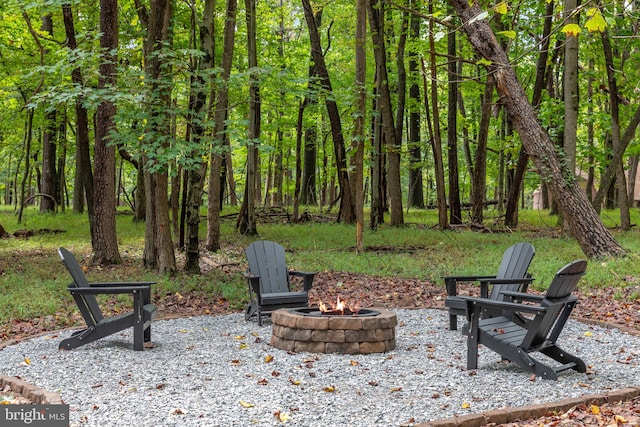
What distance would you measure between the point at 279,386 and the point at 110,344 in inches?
89.7

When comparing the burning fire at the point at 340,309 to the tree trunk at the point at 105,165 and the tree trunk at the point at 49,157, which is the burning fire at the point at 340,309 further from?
the tree trunk at the point at 49,157

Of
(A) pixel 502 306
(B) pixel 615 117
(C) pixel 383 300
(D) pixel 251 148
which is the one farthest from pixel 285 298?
(B) pixel 615 117

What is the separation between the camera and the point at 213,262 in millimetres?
11938

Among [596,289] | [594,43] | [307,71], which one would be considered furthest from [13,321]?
[307,71]

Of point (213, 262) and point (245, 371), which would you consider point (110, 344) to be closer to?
point (245, 371)

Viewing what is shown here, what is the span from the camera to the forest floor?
7.42m

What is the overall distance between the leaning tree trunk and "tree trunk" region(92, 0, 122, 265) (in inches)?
225

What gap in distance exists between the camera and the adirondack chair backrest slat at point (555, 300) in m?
5.02

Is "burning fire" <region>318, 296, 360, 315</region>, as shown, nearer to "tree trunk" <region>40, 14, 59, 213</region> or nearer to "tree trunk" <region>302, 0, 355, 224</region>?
"tree trunk" <region>302, 0, 355, 224</region>

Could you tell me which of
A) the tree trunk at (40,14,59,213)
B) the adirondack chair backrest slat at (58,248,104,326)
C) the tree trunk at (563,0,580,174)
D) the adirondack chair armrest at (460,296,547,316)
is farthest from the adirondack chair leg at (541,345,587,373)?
the tree trunk at (40,14,59,213)

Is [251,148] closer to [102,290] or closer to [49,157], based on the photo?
[102,290]

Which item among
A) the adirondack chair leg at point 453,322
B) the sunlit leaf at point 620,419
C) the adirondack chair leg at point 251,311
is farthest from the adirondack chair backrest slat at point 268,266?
the sunlit leaf at point 620,419

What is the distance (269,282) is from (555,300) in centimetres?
372

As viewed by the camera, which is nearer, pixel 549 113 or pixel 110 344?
pixel 110 344
